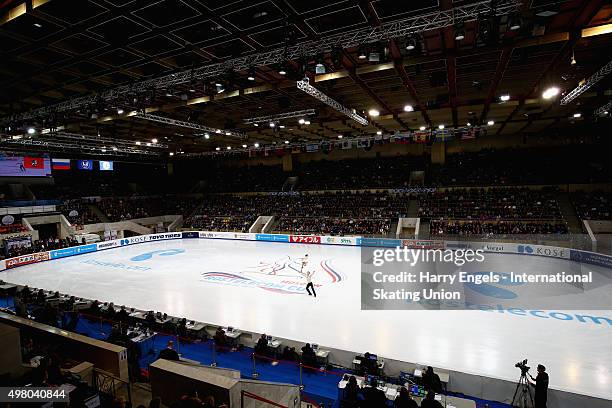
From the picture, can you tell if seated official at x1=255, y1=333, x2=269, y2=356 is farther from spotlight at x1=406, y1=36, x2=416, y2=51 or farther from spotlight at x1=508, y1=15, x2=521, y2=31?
spotlight at x1=508, y1=15, x2=521, y2=31

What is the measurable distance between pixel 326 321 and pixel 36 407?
8527 millimetres

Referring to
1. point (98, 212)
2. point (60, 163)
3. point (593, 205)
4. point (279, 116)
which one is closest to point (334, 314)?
point (279, 116)

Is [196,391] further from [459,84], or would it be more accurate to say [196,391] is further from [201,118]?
[201,118]

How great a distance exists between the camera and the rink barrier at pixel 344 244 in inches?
764

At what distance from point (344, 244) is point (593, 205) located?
1783 cm

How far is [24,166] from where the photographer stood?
29.9m

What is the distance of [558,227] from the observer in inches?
861

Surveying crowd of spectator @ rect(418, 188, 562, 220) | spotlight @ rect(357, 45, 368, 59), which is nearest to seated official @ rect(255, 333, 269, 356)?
spotlight @ rect(357, 45, 368, 59)

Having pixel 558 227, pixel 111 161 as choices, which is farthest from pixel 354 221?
pixel 111 161

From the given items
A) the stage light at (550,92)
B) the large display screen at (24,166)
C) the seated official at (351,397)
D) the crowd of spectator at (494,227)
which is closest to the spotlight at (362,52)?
the seated official at (351,397)

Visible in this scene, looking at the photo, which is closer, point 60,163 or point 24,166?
point 24,166

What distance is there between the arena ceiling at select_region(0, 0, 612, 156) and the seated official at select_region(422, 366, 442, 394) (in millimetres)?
7919

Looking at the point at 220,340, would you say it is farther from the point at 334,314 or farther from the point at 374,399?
the point at 374,399

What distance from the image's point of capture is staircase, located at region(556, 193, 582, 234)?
22.1 m
